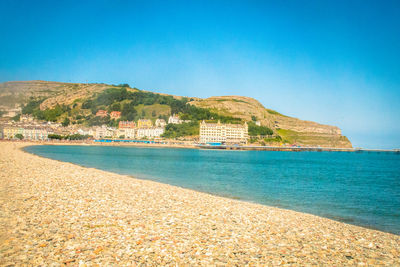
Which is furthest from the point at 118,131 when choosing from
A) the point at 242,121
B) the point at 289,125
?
the point at 289,125

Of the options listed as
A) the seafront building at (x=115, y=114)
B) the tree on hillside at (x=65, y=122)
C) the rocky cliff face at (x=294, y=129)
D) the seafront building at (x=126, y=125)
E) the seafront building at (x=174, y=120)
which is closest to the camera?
the seafront building at (x=126, y=125)

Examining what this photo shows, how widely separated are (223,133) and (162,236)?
453 ft

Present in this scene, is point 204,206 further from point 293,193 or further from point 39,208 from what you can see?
point 293,193

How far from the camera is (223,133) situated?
145125 mm

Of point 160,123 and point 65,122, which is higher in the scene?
point 65,122

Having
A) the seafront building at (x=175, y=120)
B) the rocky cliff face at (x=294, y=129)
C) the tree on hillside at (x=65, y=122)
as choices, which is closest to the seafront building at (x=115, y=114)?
the tree on hillside at (x=65, y=122)

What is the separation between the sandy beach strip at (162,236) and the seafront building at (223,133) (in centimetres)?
12535

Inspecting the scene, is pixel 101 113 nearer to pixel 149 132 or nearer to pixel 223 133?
pixel 149 132

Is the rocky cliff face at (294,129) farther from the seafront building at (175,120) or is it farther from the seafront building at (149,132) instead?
the seafront building at (149,132)

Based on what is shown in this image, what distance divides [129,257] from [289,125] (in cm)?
20528

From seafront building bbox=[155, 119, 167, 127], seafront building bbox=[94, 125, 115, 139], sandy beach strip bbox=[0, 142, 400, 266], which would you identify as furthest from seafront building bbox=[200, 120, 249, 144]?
sandy beach strip bbox=[0, 142, 400, 266]

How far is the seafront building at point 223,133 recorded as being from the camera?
13988 cm

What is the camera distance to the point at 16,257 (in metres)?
5.81

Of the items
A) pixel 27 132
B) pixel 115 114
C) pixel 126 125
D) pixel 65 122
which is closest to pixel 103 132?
pixel 126 125
